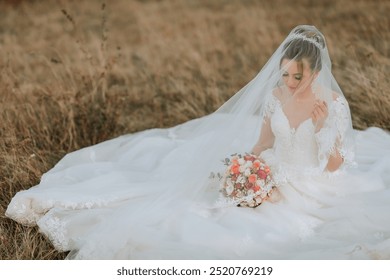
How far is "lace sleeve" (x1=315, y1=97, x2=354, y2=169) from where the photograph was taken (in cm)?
441

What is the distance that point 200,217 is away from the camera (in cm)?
432

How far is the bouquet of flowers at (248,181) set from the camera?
4.27 m

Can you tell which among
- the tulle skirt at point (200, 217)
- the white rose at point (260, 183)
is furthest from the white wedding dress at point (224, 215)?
the white rose at point (260, 183)

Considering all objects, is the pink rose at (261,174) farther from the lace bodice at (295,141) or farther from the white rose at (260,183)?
the lace bodice at (295,141)

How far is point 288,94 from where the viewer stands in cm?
451

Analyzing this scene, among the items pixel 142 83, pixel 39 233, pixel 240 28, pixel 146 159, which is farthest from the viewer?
pixel 240 28

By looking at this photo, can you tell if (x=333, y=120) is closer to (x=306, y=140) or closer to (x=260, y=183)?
(x=306, y=140)

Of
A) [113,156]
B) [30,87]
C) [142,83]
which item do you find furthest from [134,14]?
[113,156]

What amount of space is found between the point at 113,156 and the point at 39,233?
1425 millimetres

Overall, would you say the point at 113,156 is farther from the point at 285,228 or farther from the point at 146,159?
the point at 285,228

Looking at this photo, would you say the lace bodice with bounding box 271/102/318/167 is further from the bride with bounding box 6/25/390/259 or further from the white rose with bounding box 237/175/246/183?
the white rose with bounding box 237/175/246/183

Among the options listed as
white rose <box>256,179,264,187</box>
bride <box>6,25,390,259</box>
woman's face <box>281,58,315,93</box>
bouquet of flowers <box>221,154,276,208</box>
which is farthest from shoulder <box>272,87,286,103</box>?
white rose <box>256,179,264,187</box>

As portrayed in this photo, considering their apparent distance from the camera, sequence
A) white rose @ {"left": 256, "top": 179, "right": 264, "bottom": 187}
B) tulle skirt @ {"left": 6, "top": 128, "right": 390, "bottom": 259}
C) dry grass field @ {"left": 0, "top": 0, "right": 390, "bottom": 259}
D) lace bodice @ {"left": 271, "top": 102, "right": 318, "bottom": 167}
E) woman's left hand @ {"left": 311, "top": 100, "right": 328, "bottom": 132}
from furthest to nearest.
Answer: dry grass field @ {"left": 0, "top": 0, "right": 390, "bottom": 259}
lace bodice @ {"left": 271, "top": 102, "right": 318, "bottom": 167}
woman's left hand @ {"left": 311, "top": 100, "right": 328, "bottom": 132}
white rose @ {"left": 256, "top": 179, "right": 264, "bottom": 187}
tulle skirt @ {"left": 6, "top": 128, "right": 390, "bottom": 259}
